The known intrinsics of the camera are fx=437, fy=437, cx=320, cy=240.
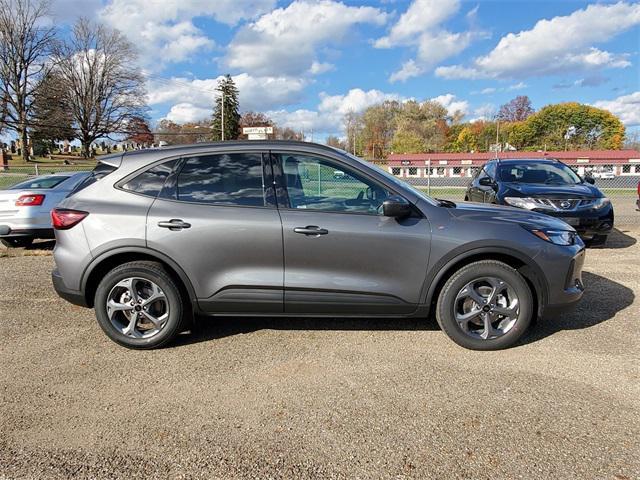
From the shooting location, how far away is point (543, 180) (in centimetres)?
789

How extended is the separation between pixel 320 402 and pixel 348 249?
46.5 inches

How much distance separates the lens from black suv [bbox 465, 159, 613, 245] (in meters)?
6.83

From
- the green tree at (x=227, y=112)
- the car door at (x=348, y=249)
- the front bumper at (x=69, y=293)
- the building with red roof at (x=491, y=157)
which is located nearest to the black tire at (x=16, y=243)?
the front bumper at (x=69, y=293)

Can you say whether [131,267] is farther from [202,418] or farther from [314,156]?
[314,156]

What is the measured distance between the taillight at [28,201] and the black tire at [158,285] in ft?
15.9

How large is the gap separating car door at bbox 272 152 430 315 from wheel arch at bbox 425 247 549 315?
0.14 metres

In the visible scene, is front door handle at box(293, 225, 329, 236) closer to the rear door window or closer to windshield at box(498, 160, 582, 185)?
the rear door window

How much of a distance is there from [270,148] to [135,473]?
249 centimetres

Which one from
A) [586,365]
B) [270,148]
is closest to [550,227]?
[586,365]

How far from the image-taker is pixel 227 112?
66.2 m

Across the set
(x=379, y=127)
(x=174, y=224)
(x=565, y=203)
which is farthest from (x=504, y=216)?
(x=379, y=127)

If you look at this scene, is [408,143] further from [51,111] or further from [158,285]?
[158,285]

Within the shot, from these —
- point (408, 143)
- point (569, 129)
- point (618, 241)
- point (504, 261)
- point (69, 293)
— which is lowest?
point (618, 241)

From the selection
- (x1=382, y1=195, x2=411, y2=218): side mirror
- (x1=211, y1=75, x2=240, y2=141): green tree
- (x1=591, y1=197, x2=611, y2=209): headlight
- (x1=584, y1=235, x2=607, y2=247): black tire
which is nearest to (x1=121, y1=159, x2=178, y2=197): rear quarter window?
(x1=382, y1=195, x2=411, y2=218): side mirror
